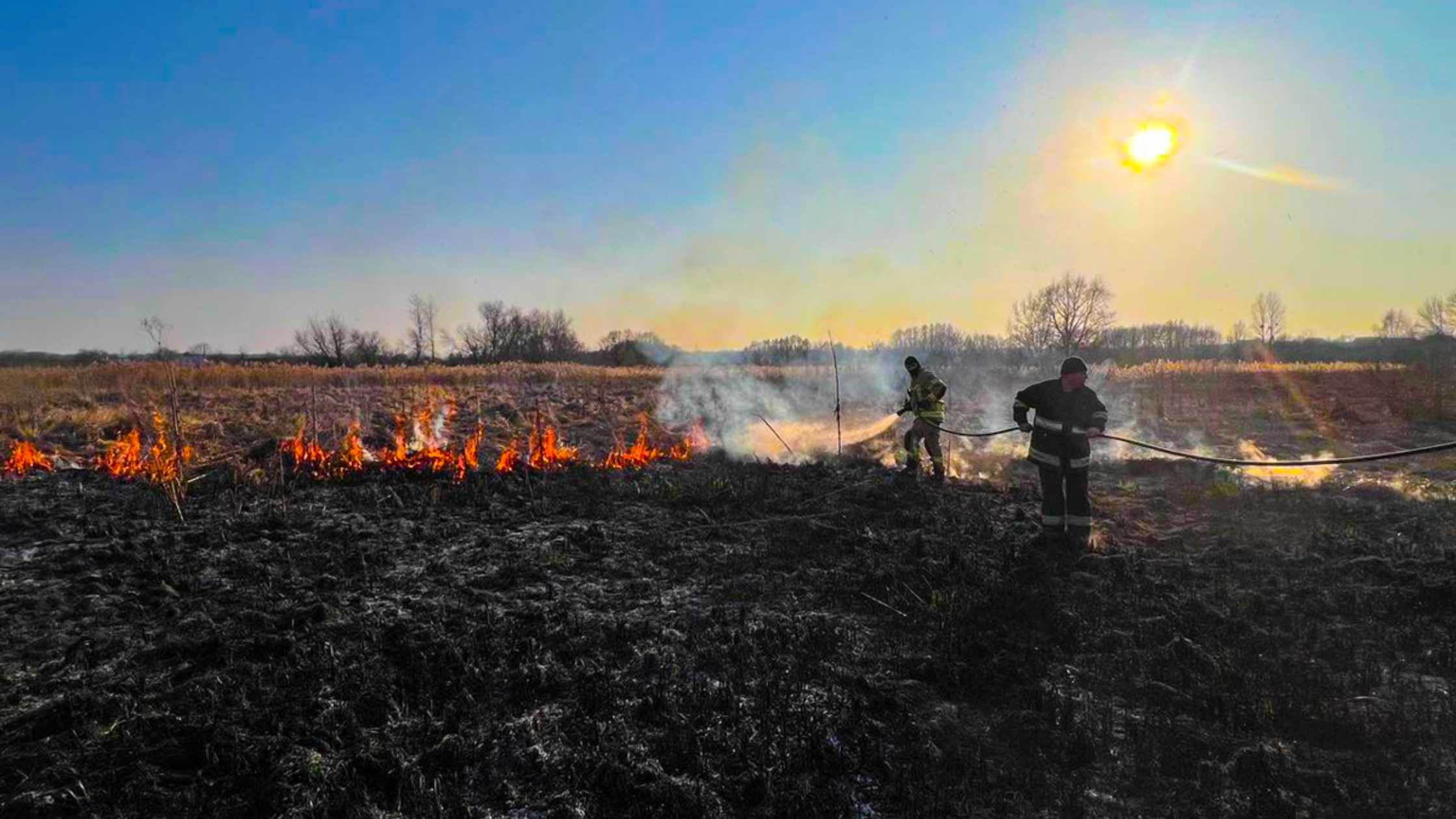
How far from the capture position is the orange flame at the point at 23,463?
10503 millimetres

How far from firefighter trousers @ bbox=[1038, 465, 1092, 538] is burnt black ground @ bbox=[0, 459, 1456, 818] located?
1.11 feet

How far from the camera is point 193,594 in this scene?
238 inches

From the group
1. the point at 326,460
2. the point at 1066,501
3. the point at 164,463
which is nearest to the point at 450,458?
the point at 326,460

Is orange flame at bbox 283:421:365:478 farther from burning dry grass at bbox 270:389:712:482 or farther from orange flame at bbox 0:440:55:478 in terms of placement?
orange flame at bbox 0:440:55:478

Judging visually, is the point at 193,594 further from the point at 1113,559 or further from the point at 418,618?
the point at 1113,559

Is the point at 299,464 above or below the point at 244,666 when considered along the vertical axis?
above

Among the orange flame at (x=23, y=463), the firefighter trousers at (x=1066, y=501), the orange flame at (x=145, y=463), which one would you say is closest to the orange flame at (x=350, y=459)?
the orange flame at (x=145, y=463)

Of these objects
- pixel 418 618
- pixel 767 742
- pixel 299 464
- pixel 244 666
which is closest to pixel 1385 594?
pixel 767 742

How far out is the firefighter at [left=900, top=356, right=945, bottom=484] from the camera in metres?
10.9

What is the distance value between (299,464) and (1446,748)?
41.4ft

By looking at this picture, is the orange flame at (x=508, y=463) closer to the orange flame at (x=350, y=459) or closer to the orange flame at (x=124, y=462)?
the orange flame at (x=350, y=459)

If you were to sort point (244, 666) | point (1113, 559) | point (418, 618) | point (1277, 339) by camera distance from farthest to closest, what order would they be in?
point (1277, 339)
point (1113, 559)
point (418, 618)
point (244, 666)

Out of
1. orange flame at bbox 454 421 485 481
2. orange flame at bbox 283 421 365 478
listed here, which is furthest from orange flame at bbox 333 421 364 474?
orange flame at bbox 454 421 485 481

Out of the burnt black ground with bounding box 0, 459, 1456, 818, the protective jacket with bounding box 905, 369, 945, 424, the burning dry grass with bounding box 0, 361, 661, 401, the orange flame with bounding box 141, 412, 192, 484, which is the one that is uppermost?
the burning dry grass with bounding box 0, 361, 661, 401
